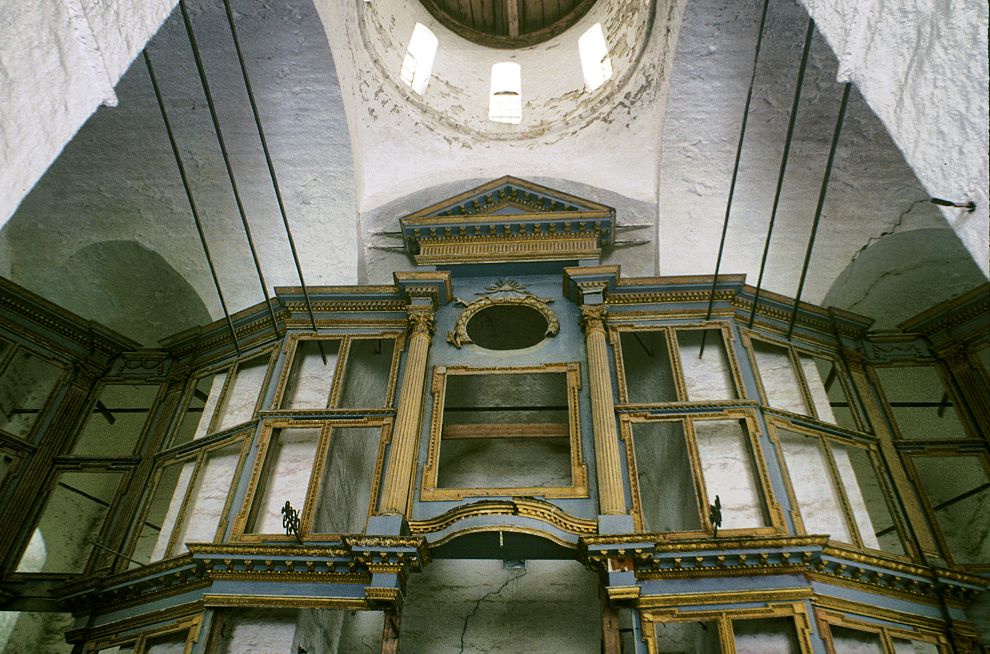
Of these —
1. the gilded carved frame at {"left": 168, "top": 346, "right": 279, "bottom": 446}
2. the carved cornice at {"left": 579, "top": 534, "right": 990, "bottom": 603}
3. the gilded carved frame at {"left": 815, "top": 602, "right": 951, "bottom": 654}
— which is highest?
the gilded carved frame at {"left": 168, "top": 346, "right": 279, "bottom": 446}

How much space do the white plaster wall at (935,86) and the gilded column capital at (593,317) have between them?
7.64 metres

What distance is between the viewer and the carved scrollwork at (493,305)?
35.3 ft

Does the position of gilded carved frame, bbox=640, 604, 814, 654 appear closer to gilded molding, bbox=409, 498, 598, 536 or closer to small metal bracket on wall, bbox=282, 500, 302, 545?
gilded molding, bbox=409, 498, 598, 536

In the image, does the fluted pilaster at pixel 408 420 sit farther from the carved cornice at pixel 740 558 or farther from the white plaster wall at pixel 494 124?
the white plaster wall at pixel 494 124

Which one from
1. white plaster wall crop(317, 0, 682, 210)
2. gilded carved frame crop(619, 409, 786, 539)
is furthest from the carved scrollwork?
white plaster wall crop(317, 0, 682, 210)

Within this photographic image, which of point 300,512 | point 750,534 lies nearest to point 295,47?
point 300,512

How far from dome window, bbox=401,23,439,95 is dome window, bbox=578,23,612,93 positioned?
3.27 meters

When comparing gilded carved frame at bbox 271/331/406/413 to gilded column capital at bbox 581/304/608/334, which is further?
gilded column capital at bbox 581/304/608/334

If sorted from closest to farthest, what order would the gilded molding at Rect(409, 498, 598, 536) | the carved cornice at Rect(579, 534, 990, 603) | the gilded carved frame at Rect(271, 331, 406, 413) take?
the carved cornice at Rect(579, 534, 990, 603) → the gilded molding at Rect(409, 498, 598, 536) → the gilded carved frame at Rect(271, 331, 406, 413)

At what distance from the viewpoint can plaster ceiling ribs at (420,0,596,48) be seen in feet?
53.5

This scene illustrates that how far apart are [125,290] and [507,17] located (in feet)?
33.6

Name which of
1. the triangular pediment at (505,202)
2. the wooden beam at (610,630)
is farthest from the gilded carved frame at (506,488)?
the triangular pediment at (505,202)

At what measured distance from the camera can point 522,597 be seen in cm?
1082

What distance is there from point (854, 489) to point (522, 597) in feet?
16.3
